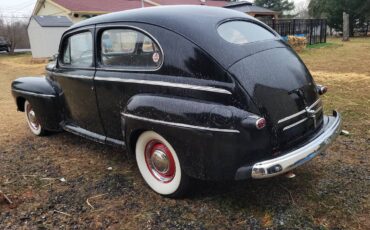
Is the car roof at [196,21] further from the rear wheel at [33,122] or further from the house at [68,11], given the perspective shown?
the house at [68,11]

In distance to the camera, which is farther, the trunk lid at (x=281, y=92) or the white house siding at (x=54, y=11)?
the white house siding at (x=54, y=11)

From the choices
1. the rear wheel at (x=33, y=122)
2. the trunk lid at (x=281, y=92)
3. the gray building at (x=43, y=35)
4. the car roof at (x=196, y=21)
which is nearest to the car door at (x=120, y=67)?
the car roof at (x=196, y=21)

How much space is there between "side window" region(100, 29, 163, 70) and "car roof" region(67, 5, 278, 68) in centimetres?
15

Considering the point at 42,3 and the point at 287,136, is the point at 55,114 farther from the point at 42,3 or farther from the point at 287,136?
the point at 42,3

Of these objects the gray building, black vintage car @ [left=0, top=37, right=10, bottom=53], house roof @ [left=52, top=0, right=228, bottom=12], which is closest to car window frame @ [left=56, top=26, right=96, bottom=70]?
the gray building

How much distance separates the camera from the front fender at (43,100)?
494 cm

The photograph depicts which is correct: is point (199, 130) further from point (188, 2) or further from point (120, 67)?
point (188, 2)

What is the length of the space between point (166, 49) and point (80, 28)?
1.62 metres

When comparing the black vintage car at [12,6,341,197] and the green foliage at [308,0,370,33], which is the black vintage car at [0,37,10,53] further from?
the black vintage car at [12,6,341,197]

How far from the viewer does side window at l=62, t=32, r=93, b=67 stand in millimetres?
4305

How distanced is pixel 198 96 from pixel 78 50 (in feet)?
7.22

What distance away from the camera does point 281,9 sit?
153 feet

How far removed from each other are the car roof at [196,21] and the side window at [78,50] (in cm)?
40

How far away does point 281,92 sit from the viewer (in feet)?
10.5
